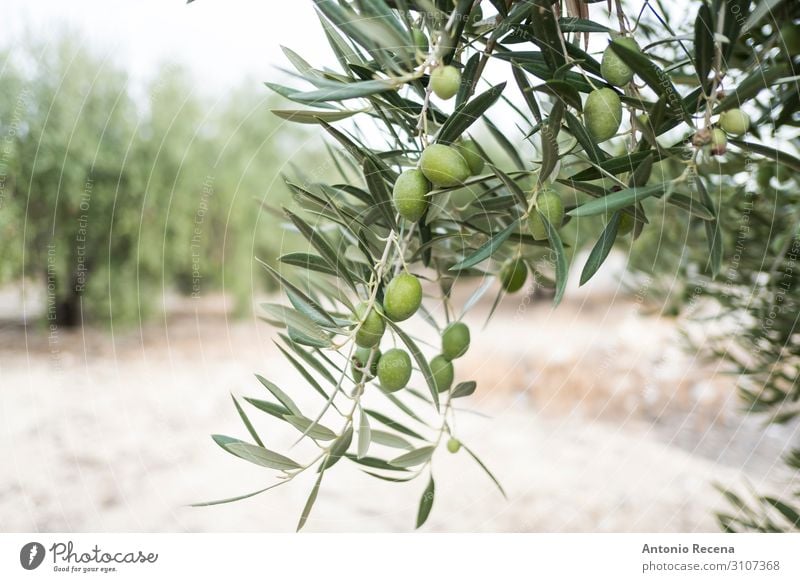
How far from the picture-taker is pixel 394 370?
256 millimetres

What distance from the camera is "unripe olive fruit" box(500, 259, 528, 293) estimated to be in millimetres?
337

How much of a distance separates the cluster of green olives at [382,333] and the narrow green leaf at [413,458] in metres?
0.04

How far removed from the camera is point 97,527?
1.40m

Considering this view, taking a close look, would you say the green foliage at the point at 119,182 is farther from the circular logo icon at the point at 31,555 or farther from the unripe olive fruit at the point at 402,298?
the unripe olive fruit at the point at 402,298

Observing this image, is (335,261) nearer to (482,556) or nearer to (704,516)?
(482,556)

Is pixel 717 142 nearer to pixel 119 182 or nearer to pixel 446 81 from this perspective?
pixel 446 81

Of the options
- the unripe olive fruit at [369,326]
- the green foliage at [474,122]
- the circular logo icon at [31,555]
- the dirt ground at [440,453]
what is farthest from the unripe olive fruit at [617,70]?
the dirt ground at [440,453]

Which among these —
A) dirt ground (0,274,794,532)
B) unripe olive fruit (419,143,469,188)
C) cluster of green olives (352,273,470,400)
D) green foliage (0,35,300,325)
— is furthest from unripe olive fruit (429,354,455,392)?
green foliage (0,35,300,325)

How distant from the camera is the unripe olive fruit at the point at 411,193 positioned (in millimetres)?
228

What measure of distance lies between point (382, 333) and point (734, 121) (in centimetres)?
14

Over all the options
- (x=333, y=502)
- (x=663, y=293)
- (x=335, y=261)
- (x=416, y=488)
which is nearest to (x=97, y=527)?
(x=333, y=502)

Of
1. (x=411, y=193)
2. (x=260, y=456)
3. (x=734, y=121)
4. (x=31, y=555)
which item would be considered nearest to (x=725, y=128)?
(x=734, y=121)

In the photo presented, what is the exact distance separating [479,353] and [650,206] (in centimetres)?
211

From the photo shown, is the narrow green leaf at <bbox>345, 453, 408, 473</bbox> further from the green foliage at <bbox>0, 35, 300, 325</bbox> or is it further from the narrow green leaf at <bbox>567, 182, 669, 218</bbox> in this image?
the green foliage at <bbox>0, 35, 300, 325</bbox>
